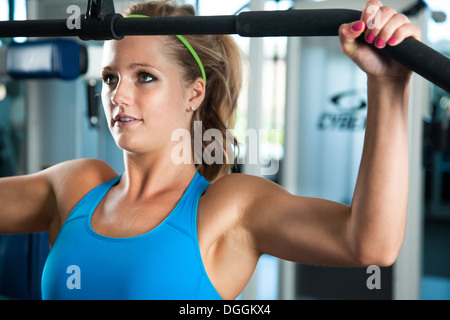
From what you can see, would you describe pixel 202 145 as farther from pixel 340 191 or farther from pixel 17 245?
pixel 340 191

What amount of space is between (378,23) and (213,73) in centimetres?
64

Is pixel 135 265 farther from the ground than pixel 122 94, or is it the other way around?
pixel 122 94

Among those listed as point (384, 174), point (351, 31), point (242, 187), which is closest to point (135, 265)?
point (242, 187)

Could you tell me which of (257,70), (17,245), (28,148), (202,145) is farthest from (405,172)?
(28,148)

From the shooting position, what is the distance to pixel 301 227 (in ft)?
2.88

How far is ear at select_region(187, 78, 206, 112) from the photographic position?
113 centimetres

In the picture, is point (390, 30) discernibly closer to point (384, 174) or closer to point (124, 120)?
point (384, 174)

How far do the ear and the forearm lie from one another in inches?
19.7

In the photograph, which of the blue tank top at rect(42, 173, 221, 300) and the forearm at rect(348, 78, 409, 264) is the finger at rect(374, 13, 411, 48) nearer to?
the forearm at rect(348, 78, 409, 264)

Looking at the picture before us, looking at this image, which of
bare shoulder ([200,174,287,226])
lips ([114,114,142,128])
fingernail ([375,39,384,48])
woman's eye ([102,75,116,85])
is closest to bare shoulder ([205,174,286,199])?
bare shoulder ([200,174,287,226])

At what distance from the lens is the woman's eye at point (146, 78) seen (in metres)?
1.02

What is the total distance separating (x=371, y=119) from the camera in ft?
2.36

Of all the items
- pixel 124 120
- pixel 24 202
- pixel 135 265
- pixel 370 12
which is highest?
pixel 370 12

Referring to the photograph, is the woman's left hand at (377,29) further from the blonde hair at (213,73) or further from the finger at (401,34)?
the blonde hair at (213,73)
